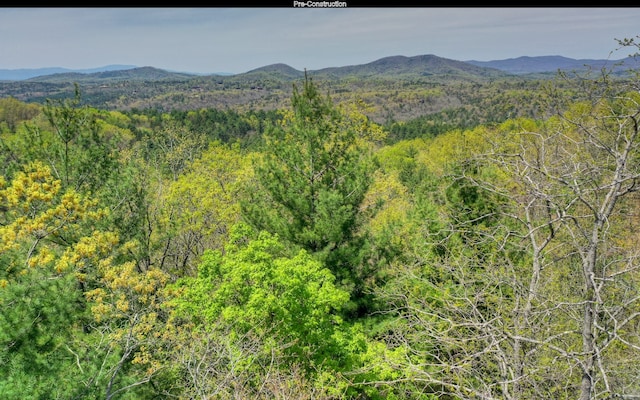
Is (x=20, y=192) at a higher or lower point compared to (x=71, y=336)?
higher

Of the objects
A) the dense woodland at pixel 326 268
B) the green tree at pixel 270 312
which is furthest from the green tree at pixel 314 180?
the green tree at pixel 270 312

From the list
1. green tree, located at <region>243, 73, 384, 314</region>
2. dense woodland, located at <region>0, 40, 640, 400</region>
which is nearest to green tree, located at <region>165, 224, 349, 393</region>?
dense woodland, located at <region>0, 40, 640, 400</region>

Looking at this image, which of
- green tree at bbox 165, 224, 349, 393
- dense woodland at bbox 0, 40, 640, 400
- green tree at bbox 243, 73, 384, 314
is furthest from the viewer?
green tree at bbox 243, 73, 384, 314

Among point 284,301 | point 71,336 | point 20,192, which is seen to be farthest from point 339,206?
point 20,192

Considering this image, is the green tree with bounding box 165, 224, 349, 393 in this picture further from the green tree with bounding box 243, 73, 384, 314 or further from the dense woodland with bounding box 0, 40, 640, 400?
the green tree with bounding box 243, 73, 384, 314

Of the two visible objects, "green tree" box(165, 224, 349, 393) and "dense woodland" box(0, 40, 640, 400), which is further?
"green tree" box(165, 224, 349, 393)

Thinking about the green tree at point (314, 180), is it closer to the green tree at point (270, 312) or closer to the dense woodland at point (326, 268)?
the dense woodland at point (326, 268)

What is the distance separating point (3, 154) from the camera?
12.1 m

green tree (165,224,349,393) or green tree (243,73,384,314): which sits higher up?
green tree (243,73,384,314)

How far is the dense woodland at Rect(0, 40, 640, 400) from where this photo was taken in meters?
4.56

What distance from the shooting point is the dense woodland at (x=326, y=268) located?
4559 millimetres

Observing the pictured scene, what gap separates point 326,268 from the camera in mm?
9602

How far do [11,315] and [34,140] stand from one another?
29.6ft
